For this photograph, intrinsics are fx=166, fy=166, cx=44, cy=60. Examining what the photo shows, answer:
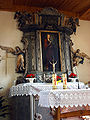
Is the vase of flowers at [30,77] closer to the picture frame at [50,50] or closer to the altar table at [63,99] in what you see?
the picture frame at [50,50]

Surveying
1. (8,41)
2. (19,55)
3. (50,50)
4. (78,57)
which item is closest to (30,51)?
(19,55)

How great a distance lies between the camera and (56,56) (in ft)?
23.2

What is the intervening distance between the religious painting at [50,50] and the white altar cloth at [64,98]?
3.74 metres

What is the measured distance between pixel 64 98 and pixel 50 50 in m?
4.17

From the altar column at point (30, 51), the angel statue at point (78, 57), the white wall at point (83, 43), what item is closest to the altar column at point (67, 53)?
the angel statue at point (78, 57)

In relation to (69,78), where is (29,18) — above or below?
above

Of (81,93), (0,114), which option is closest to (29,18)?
(0,114)

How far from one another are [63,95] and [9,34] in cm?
502

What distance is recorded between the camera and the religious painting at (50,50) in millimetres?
6927

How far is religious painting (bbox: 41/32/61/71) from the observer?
273 inches

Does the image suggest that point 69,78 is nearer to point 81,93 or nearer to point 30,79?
point 30,79

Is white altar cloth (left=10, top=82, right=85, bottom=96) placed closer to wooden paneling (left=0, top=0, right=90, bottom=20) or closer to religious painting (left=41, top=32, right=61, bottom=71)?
religious painting (left=41, top=32, right=61, bottom=71)

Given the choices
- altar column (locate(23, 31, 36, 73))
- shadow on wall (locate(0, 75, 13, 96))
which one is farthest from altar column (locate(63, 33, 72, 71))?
shadow on wall (locate(0, 75, 13, 96))

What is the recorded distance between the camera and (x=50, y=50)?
7.07 meters
